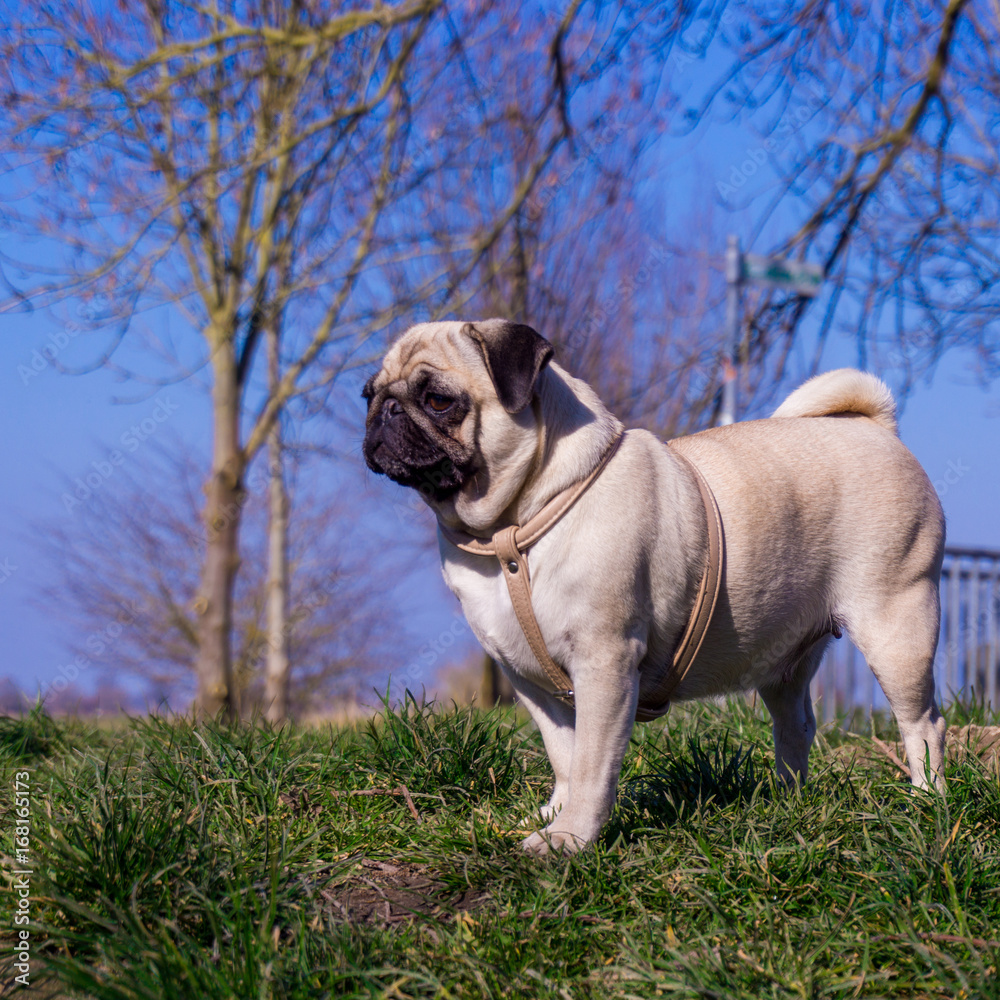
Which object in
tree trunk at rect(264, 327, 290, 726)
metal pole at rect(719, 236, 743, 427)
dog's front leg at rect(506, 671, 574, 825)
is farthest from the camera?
tree trunk at rect(264, 327, 290, 726)

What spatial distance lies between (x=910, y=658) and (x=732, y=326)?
542 cm

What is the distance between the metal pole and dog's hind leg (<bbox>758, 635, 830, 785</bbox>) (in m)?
4.14

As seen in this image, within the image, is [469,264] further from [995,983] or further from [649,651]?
[995,983]

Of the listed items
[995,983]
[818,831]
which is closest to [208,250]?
[818,831]

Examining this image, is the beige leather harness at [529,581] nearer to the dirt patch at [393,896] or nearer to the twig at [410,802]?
the twig at [410,802]

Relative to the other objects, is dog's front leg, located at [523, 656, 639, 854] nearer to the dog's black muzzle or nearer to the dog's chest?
the dog's chest

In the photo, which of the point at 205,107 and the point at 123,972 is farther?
the point at 205,107

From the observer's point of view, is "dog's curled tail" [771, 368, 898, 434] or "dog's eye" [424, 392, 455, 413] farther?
"dog's curled tail" [771, 368, 898, 434]

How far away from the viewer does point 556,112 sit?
9211 mm

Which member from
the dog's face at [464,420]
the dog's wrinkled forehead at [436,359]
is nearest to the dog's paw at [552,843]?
the dog's face at [464,420]

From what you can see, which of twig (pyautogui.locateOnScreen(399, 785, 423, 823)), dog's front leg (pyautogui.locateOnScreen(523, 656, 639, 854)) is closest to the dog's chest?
dog's front leg (pyautogui.locateOnScreen(523, 656, 639, 854))

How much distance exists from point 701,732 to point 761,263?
4.64 meters

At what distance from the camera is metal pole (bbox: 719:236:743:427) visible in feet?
27.0

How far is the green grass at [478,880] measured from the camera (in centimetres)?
240
